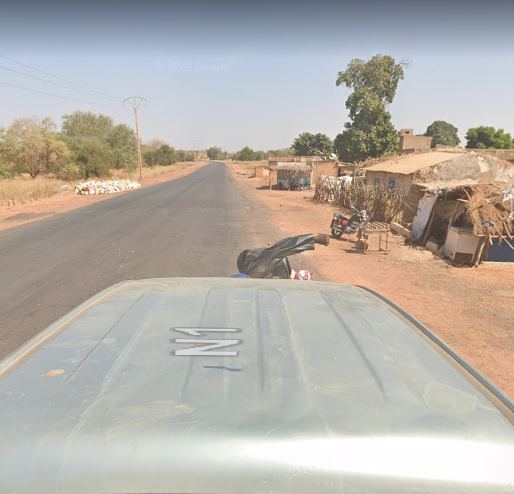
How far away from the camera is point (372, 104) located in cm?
3064

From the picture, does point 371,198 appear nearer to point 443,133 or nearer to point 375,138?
point 375,138

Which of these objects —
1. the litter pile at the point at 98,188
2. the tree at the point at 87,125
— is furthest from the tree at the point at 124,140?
the litter pile at the point at 98,188

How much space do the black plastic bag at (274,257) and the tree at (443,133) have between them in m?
60.6

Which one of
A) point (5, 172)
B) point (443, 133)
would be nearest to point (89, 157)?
point (5, 172)

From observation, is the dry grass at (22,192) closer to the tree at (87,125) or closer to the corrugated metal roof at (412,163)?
the corrugated metal roof at (412,163)

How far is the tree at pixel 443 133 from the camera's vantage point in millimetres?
57344

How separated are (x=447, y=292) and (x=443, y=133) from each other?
62.2 m

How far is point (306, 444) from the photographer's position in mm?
947

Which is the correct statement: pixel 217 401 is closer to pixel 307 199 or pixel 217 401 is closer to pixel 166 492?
pixel 166 492

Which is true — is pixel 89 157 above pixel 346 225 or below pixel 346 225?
above

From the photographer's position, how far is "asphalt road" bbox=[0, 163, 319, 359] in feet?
→ 19.5

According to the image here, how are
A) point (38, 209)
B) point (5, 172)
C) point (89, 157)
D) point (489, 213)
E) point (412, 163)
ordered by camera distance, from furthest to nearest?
point (89, 157)
point (5, 172)
point (412, 163)
point (38, 209)
point (489, 213)

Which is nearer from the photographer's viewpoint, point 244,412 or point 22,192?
point 244,412

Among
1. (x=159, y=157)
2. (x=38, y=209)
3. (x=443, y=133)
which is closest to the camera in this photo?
(x=38, y=209)
